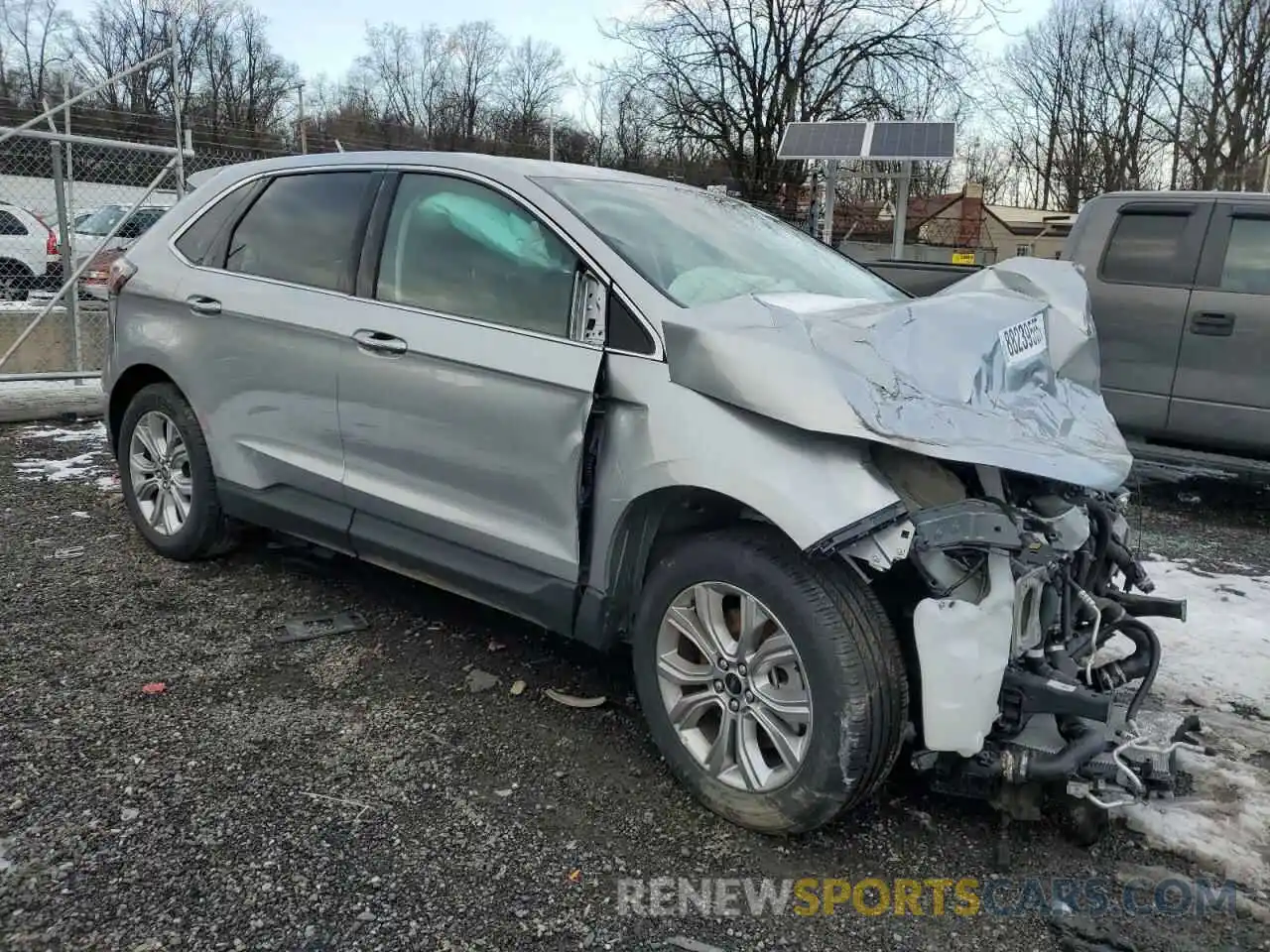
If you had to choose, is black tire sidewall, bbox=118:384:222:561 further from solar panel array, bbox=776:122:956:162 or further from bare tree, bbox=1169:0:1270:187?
bare tree, bbox=1169:0:1270:187

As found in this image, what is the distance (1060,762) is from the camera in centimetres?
242

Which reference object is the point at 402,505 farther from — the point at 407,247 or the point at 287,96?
the point at 287,96

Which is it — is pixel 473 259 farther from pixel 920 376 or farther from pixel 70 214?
pixel 70 214

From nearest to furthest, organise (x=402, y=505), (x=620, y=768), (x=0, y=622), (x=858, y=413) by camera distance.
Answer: (x=858, y=413)
(x=620, y=768)
(x=402, y=505)
(x=0, y=622)

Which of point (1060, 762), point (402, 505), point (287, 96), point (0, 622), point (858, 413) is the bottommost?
point (0, 622)

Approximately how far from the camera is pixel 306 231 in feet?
12.7

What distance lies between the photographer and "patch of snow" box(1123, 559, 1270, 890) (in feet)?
8.79

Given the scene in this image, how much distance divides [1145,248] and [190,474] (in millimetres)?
5629

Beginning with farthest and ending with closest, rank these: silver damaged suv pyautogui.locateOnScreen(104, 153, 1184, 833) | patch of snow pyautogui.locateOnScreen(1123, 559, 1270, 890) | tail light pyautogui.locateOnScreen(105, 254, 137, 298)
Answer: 1. tail light pyautogui.locateOnScreen(105, 254, 137, 298)
2. patch of snow pyautogui.locateOnScreen(1123, 559, 1270, 890)
3. silver damaged suv pyautogui.locateOnScreen(104, 153, 1184, 833)

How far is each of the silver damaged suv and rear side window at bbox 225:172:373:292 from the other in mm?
14

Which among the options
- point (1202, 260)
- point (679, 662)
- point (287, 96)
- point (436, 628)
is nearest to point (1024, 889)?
point (679, 662)

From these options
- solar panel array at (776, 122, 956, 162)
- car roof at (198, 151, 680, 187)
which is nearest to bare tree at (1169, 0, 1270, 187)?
solar panel array at (776, 122, 956, 162)

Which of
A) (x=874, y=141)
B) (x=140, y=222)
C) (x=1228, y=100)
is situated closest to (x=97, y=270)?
(x=140, y=222)

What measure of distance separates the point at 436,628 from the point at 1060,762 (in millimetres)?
2392
